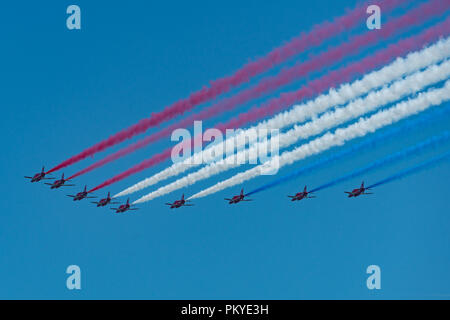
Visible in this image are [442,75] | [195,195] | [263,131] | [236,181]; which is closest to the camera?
[442,75]

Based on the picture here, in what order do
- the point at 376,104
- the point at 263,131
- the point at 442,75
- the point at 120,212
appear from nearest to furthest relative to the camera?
the point at 442,75, the point at 376,104, the point at 263,131, the point at 120,212

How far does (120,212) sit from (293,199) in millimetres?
12104

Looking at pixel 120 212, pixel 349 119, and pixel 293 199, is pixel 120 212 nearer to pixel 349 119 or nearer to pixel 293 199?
pixel 293 199

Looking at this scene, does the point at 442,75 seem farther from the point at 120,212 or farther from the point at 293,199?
the point at 120,212

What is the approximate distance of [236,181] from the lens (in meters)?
50.1
